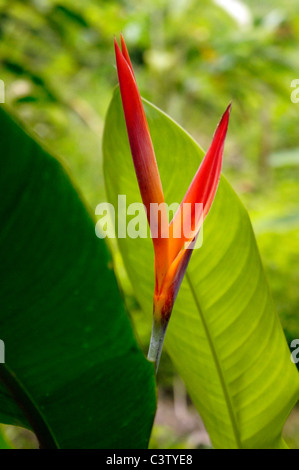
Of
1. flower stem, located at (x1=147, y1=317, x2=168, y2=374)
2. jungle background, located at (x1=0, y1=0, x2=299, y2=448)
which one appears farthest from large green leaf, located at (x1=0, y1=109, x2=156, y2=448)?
jungle background, located at (x1=0, y1=0, x2=299, y2=448)

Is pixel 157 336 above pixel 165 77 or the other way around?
the other way around

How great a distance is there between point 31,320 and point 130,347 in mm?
61

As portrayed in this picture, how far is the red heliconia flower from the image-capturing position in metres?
0.21

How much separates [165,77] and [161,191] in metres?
2.07

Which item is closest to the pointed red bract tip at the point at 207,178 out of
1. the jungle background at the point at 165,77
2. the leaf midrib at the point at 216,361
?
the leaf midrib at the point at 216,361

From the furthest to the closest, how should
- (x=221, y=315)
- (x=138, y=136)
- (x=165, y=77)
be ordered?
(x=165, y=77) → (x=221, y=315) → (x=138, y=136)

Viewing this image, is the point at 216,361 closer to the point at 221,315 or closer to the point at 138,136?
the point at 221,315

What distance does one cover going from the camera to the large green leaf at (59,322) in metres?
0.20

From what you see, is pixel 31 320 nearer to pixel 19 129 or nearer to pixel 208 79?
pixel 19 129

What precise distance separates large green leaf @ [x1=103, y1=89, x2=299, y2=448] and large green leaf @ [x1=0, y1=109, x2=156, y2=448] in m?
0.08

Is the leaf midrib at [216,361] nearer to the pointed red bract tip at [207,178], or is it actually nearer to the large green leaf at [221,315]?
the large green leaf at [221,315]

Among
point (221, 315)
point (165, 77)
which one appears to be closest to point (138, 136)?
point (221, 315)

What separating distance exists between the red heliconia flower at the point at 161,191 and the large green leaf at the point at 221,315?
0.08 metres

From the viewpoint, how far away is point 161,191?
0.73 ft
